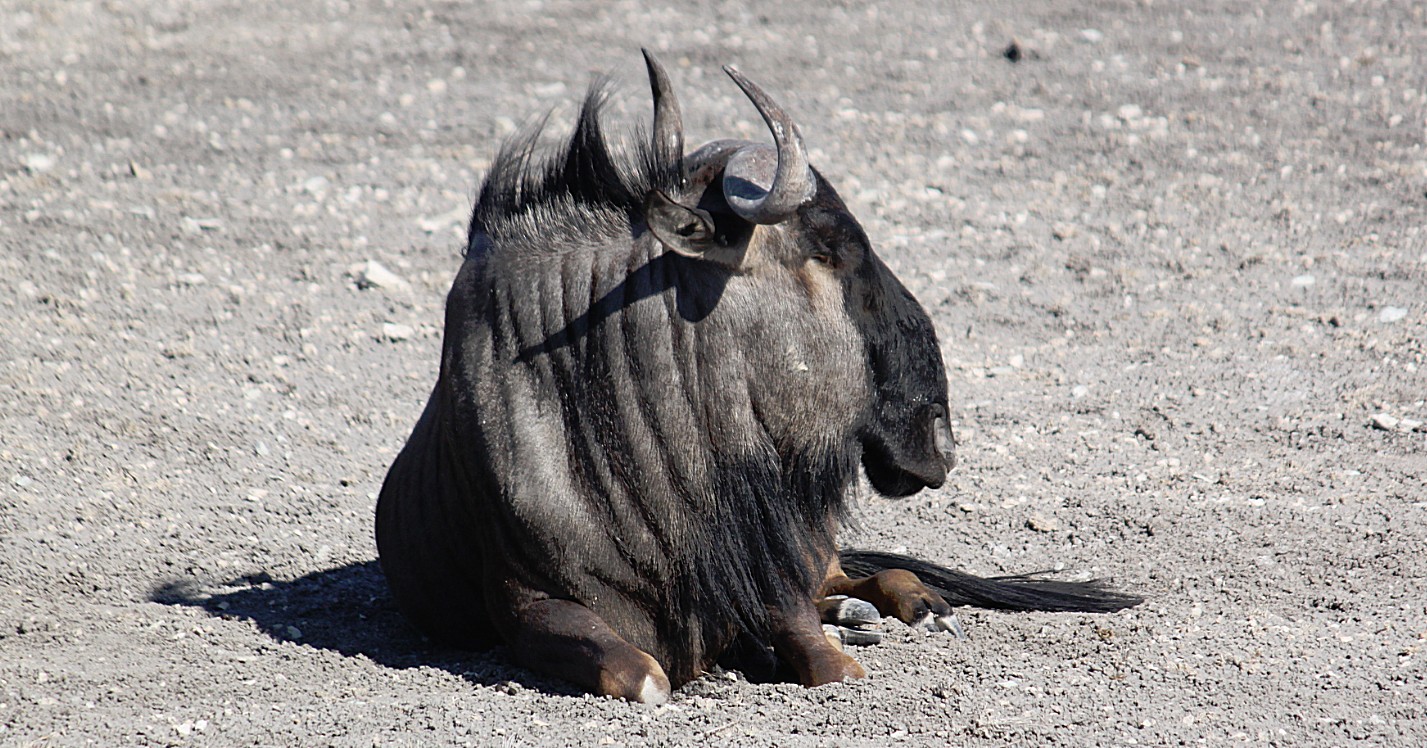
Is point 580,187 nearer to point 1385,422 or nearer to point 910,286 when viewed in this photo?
point 1385,422

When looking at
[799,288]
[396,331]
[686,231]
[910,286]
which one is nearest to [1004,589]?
[799,288]

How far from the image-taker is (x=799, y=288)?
12.8 ft

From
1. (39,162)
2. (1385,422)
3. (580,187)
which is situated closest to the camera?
(580,187)

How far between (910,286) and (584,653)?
413 centimetres

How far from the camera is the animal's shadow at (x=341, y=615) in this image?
4156mm

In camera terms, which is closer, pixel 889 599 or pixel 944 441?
pixel 944 441

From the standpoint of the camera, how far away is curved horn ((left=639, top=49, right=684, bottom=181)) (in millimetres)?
3869

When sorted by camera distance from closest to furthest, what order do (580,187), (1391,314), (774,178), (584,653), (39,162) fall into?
(774,178), (584,653), (580,187), (1391,314), (39,162)

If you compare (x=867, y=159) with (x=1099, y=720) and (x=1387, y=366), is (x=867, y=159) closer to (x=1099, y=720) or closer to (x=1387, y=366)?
(x=1387, y=366)

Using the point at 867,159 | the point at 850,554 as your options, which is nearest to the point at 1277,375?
the point at 850,554

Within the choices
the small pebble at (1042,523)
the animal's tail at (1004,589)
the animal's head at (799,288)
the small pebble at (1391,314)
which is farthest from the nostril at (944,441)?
the small pebble at (1391,314)

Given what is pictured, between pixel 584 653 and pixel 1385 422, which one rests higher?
pixel 1385 422

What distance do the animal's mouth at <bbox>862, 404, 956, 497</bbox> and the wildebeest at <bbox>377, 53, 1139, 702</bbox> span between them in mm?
22

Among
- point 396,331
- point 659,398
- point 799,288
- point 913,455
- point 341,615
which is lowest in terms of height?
point 341,615
